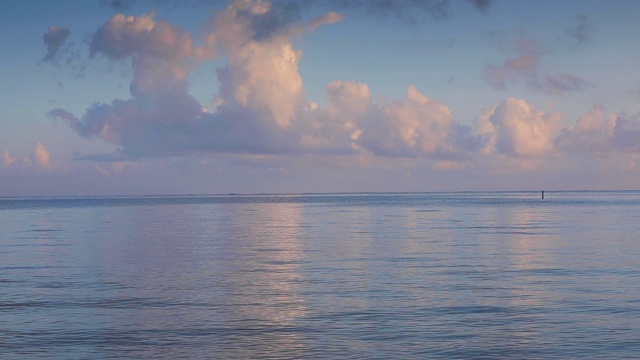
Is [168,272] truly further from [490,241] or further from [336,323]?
[490,241]

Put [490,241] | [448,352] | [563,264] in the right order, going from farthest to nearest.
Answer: [490,241] → [563,264] → [448,352]

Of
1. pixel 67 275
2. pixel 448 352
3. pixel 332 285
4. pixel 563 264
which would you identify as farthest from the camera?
pixel 563 264

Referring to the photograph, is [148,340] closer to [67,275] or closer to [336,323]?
[336,323]

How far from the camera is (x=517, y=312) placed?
26766 mm

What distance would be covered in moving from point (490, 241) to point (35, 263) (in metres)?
32.6

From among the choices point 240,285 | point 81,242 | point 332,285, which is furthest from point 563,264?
point 81,242

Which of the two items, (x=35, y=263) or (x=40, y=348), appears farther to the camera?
(x=35, y=263)

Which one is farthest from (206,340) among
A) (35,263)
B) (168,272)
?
(35,263)

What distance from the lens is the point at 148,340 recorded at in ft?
74.5

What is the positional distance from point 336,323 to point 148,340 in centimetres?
613

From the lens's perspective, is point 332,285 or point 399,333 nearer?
point 399,333

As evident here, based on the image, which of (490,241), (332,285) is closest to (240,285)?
(332,285)

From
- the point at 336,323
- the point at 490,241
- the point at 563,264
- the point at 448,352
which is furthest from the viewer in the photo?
the point at 490,241

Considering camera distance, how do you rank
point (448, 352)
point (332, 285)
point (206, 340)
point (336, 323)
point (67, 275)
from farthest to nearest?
point (67, 275)
point (332, 285)
point (336, 323)
point (206, 340)
point (448, 352)
